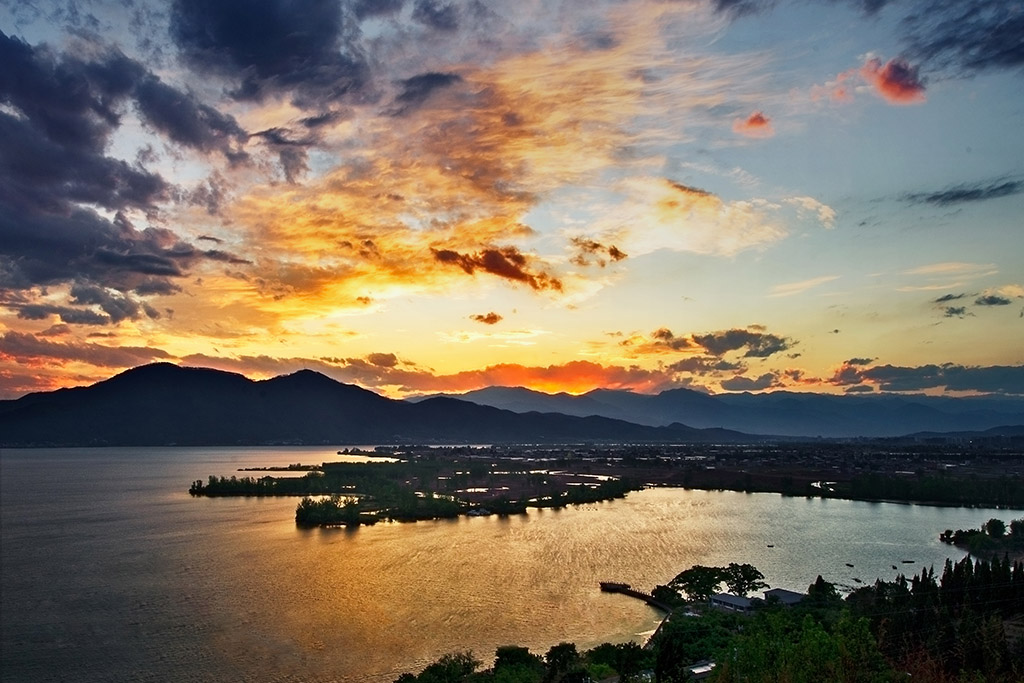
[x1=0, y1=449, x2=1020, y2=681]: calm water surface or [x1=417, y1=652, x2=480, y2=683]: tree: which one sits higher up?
[x1=417, y1=652, x2=480, y2=683]: tree

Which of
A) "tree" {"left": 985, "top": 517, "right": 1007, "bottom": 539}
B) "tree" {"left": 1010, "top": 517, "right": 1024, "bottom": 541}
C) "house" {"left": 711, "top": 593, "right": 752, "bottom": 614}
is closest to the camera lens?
"house" {"left": 711, "top": 593, "right": 752, "bottom": 614}

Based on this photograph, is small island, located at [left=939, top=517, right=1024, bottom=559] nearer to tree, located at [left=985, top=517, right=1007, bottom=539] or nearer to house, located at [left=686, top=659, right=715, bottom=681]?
tree, located at [left=985, top=517, right=1007, bottom=539]

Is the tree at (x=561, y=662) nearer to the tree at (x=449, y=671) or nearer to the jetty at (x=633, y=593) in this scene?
the tree at (x=449, y=671)

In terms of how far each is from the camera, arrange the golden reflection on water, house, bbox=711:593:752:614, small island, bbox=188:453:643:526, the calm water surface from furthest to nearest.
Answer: small island, bbox=188:453:643:526, the golden reflection on water, house, bbox=711:593:752:614, the calm water surface

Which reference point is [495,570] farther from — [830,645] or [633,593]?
[830,645]

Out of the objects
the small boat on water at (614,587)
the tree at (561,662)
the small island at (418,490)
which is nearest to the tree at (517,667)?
the tree at (561,662)


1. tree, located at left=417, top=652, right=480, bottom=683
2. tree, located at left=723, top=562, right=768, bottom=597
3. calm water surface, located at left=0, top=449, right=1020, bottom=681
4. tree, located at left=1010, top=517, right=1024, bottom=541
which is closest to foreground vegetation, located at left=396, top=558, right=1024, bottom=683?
tree, located at left=417, top=652, right=480, bottom=683

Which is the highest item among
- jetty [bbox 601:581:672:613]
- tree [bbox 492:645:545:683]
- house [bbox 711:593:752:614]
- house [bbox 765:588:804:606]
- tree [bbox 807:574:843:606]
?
tree [bbox 807:574:843:606]

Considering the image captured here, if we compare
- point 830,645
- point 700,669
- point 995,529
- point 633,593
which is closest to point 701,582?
point 633,593

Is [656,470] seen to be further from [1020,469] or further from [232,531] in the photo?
[232,531]
